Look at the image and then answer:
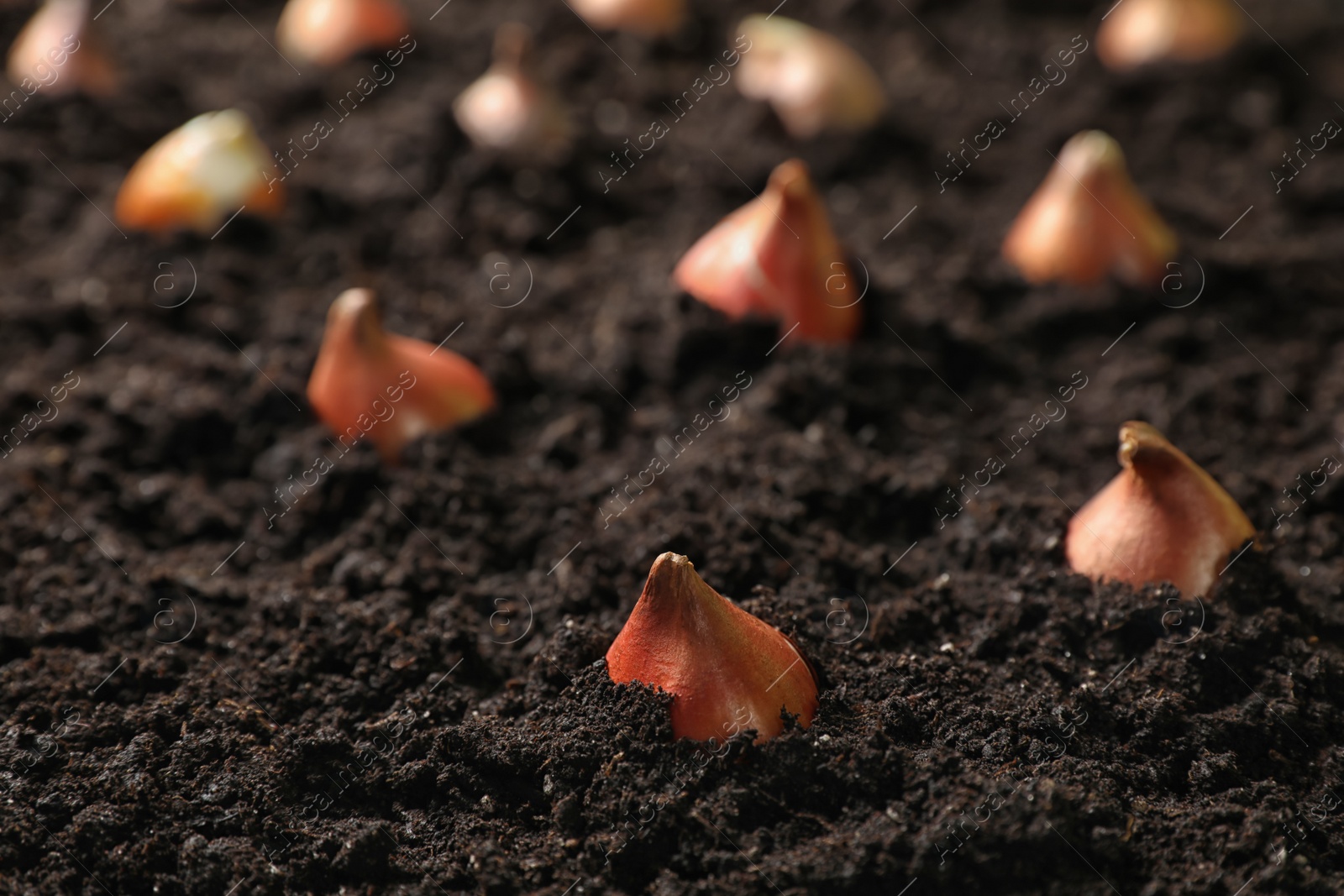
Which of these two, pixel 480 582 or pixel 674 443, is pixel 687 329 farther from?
pixel 480 582

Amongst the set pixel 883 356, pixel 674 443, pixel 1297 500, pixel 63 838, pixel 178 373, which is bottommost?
pixel 1297 500

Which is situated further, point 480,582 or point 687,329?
point 687,329

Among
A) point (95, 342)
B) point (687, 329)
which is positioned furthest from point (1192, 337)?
point (95, 342)

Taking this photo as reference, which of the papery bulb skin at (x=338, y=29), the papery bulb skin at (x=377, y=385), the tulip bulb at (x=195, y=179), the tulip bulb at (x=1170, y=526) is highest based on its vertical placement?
the papery bulb skin at (x=338, y=29)

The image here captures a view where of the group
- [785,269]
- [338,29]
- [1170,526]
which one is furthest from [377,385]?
[338,29]

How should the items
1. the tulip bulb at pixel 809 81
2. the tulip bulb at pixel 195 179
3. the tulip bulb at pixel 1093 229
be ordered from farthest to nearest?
the tulip bulb at pixel 809 81, the tulip bulb at pixel 195 179, the tulip bulb at pixel 1093 229

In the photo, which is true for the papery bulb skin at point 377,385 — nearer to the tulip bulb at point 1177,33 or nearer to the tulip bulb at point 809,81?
the tulip bulb at point 809,81

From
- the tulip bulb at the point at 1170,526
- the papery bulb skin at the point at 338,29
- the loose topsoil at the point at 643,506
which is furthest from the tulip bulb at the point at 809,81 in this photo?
the tulip bulb at the point at 1170,526
